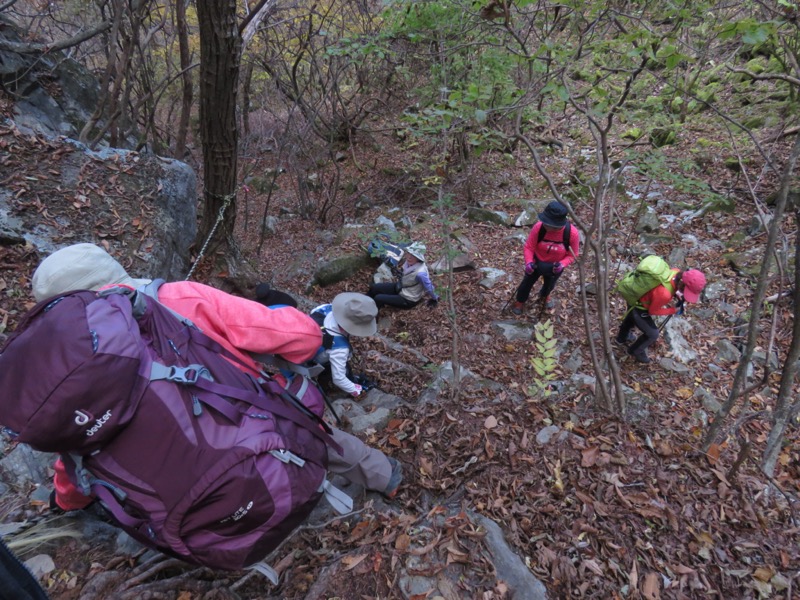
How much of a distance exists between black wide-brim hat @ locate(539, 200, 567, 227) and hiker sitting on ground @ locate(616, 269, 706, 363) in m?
1.29

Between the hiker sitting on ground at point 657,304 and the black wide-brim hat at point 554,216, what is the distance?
4.23 feet

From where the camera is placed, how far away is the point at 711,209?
6.89 m

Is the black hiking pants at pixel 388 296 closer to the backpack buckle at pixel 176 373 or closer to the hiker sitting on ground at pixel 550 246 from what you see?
the hiker sitting on ground at pixel 550 246

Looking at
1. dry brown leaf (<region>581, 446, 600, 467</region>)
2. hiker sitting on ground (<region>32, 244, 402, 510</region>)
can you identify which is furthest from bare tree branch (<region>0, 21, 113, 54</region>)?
dry brown leaf (<region>581, 446, 600, 467</region>)

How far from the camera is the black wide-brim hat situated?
4914mm

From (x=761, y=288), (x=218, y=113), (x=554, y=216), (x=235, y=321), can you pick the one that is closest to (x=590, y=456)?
(x=761, y=288)

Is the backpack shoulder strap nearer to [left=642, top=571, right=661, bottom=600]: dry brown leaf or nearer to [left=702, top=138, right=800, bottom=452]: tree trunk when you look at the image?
[left=702, top=138, right=800, bottom=452]: tree trunk

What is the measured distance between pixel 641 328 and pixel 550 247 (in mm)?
1451

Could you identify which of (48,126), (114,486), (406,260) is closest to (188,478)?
(114,486)

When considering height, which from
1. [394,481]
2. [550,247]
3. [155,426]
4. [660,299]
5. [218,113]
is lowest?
[394,481]

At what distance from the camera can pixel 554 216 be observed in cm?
494

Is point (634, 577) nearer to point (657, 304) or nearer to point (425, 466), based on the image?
point (425, 466)

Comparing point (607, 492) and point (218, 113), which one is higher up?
point (218, 113)

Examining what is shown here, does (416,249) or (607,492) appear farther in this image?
(416,249)
